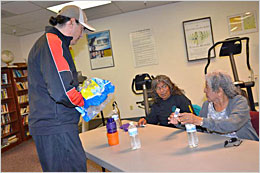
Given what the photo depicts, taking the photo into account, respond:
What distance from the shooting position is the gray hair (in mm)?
1633

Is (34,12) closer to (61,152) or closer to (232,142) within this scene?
(61,152)

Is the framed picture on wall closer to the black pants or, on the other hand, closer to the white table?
the white table

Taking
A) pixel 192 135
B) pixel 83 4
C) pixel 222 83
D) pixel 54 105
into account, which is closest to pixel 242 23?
pixel 83 4

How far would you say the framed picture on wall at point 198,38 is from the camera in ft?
16.2

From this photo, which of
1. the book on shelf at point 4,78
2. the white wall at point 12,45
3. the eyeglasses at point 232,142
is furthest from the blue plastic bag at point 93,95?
the white wall at point 12,45

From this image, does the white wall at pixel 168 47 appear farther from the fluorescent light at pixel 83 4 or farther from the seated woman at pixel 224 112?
the seated woman at pixel 224 112

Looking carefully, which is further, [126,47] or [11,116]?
[126,47]

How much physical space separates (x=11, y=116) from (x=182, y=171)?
186 inches

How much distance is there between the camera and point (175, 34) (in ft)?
16.7

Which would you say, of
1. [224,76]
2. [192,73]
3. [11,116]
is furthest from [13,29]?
[224,76]

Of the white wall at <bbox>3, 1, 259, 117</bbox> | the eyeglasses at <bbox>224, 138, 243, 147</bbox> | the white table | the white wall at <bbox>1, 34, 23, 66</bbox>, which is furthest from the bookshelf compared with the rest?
the eyeglasses at <bbox>224, 138, 243, 147</bbox>

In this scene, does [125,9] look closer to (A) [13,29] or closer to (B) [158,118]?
(A) [13,29]

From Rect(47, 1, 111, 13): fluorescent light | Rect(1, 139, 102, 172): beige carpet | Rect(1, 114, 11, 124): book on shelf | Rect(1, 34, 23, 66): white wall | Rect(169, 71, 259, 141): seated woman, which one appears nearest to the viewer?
Rect(169, 71, 259, 141): seated woman

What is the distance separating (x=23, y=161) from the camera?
3.46 metres
